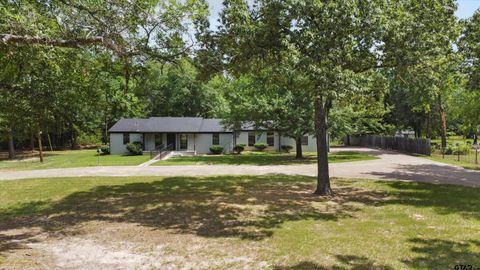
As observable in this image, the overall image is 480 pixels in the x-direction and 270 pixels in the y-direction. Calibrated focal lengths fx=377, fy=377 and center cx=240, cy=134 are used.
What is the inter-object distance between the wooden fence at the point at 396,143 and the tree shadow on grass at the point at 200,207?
18628 millimetres

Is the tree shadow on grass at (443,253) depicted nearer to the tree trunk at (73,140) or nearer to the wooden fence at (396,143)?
the wooden fence at (396,143)

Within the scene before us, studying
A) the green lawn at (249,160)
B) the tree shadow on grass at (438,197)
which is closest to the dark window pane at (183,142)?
the green lawn at (249,160)

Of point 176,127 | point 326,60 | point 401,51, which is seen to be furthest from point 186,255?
point 176,127

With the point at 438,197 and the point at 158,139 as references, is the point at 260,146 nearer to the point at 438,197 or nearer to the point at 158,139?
the point at 158,139

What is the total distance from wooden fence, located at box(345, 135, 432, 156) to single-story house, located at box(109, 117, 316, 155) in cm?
803

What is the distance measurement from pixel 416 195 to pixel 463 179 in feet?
17.7

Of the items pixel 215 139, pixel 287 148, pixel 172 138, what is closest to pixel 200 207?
pixel 215 139

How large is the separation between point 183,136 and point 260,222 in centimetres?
2928

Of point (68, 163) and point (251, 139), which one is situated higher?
point (251, 139)

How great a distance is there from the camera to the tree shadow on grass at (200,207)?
31.2ft

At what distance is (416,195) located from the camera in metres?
13.2

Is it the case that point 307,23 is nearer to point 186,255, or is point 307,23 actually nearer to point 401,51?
point 401,51

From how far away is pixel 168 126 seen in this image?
3784 cm

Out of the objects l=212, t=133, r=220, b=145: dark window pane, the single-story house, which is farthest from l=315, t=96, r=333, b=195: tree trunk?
l=212, t=133, r=220, b=145: dark window pane
